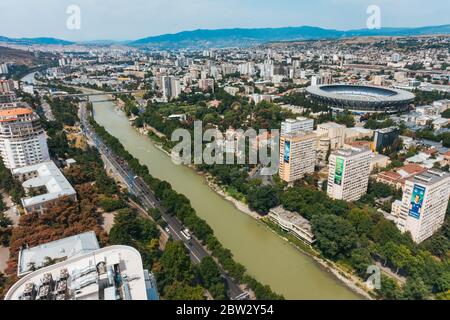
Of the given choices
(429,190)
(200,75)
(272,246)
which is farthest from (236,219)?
(200,75)

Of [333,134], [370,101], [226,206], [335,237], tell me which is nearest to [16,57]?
[370,101]

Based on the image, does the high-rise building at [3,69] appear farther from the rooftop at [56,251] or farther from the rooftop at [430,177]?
the rooftop at [430,177]

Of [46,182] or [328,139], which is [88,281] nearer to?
[46,182]

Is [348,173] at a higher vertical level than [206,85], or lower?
lower

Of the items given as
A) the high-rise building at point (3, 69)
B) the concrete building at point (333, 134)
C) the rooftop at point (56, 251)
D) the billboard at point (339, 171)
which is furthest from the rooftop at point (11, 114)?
the high-rise building at point (3, 69)

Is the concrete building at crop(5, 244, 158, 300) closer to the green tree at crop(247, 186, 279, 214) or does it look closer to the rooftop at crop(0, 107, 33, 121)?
the green tree at crop(247, 186, 279, 214)
